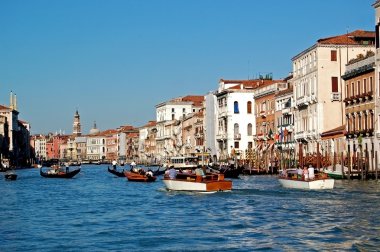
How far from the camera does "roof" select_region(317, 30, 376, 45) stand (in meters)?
41.3

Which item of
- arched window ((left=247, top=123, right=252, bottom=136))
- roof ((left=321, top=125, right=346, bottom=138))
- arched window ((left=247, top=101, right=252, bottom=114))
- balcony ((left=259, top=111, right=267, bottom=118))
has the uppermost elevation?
arched window ((left=247, top=101, right=252, bottom=114))

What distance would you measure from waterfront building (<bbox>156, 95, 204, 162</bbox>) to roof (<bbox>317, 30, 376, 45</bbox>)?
168 feet

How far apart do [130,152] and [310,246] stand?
385 feet

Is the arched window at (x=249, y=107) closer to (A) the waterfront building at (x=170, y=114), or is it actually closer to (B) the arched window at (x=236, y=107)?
(B) the arched window at (x=236, y=107)

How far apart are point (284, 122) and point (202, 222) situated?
33344 millimetres

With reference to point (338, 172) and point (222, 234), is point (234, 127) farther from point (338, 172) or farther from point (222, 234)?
point (222, 234)

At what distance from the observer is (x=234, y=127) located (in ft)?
201

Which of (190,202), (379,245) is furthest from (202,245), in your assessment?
(190,202)

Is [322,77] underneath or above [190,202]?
above

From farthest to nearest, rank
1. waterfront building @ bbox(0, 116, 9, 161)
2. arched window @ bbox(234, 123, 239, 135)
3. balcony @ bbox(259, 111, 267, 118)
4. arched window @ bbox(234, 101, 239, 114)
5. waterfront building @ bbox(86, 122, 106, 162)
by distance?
waterfront building @ bbox(86, 122, 106, 162) < waterfront building @ bbox(0, 116, 9, 161) < arched window @ bbox(234, 123, 239, 135) < arched window @ bbox(234, 101, 239, 114) < balcony @ bbox(259, 111, 267, 118)

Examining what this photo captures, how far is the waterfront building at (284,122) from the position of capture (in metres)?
48.0

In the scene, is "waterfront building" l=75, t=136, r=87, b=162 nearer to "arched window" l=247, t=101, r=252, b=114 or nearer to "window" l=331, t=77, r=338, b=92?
"arched window" l=247, t=101, r=252, b=114

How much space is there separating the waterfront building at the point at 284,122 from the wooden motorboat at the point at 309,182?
16785 millimetres

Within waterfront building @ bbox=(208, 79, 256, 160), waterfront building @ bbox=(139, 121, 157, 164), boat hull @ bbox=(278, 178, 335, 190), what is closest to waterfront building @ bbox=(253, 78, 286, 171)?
waterfront building @ bbox=(208, 79, 256, 160)
